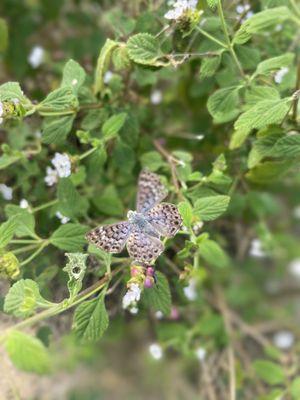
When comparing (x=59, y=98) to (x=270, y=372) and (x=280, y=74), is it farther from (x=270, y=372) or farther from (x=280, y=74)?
(x=270, y=372)

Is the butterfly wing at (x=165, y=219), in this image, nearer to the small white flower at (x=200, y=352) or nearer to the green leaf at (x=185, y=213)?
the green leaf at (x=185, y=213)

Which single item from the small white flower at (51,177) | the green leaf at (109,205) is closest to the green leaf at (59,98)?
the small white flower at (51,177)

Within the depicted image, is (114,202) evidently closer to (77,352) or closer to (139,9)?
(139,9)

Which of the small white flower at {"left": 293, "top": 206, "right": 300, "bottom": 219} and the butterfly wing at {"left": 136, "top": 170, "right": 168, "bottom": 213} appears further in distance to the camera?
the small white flower at {"left": 293, "top": 206, "right": 300, "bottom": 219}

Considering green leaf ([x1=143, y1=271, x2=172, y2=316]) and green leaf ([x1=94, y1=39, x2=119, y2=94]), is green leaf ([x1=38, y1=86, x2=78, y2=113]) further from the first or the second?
green leaf ([x1=143, y1=271, x2=172, y2=316])

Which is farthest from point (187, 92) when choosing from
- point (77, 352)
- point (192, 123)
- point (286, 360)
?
point (77, 352)

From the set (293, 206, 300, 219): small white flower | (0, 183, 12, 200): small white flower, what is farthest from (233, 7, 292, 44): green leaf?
(293, 206, 300, 219): small white flower
